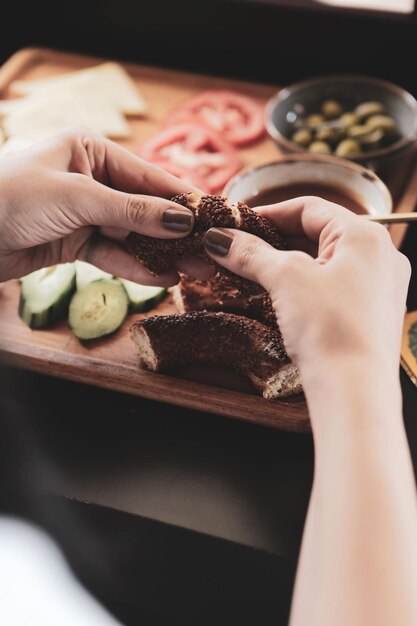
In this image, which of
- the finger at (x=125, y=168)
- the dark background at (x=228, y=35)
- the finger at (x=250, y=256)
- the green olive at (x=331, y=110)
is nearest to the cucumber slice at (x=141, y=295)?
the finger at (x=125, y=168)

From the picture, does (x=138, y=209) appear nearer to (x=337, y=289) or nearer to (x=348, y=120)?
(x=337, y=289)

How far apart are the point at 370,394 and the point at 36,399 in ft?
2.63

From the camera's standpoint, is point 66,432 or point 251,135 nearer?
point 66,432

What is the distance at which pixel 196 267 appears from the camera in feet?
4.79

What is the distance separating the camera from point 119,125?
7.14 feet

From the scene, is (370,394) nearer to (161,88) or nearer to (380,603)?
(380,603)

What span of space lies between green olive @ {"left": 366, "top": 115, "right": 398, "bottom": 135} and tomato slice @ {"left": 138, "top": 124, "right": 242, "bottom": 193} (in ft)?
1.22

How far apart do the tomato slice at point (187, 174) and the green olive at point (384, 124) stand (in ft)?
1.56

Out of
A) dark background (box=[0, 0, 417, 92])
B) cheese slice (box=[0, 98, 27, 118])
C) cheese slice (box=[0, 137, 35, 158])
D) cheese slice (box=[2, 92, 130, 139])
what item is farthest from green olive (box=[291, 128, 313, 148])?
cheese slice (box=[0, 98, 27, 118])

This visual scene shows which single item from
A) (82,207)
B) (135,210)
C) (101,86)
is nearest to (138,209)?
(135,210)

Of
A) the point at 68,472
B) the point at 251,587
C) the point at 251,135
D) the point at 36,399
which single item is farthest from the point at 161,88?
the point at 251,587

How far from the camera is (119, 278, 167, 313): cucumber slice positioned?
1.60 metres

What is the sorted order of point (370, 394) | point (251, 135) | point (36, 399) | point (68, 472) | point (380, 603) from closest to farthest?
point (380, 603)
point (370, 394)
point (68, 472)
point (36, 399)
point (251, 135)

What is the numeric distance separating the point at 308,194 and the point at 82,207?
24.4 inches
